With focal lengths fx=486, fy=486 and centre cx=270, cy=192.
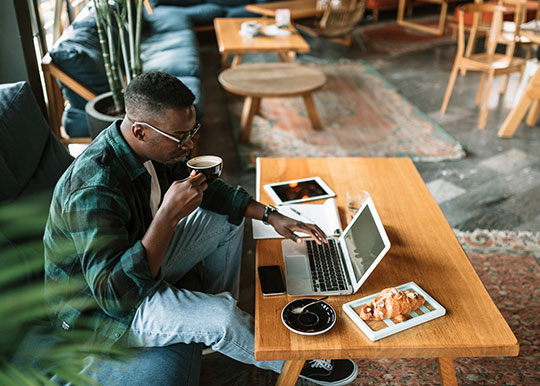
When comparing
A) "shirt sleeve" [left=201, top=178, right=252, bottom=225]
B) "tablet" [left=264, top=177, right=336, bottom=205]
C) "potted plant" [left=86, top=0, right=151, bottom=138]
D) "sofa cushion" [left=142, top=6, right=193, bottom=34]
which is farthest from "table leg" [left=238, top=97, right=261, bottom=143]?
"sofa cushion" [left=142, top=6, right=193, bottom=34]

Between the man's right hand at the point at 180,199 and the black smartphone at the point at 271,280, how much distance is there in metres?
0.30

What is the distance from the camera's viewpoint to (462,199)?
287 centimetres

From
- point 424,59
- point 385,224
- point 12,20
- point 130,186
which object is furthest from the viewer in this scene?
point 424,59

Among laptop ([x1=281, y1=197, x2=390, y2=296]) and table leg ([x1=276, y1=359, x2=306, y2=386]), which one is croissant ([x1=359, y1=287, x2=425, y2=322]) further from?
table leg ([x1=276, y1=359, x2=306, y2=386])

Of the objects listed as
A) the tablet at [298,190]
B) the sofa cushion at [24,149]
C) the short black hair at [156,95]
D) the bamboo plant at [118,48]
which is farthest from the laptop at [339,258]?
the bamboo plant at [118,48]

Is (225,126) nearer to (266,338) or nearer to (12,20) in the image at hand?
(12,20)

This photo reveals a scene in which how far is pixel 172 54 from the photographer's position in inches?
158

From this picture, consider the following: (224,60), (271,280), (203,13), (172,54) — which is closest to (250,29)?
(224,60)

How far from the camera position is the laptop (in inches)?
54.1

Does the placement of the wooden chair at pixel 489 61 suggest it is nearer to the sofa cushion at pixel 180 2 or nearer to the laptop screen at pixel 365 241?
the laptop screen at pixel 365 241

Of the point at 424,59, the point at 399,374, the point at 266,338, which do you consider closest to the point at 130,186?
the point at 266,338

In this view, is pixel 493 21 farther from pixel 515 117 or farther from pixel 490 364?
pixel 490 364

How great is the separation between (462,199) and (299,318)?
193cm

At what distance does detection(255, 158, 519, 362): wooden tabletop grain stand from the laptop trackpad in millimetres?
33
